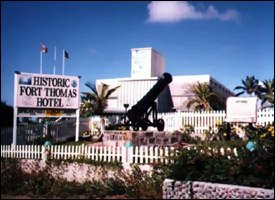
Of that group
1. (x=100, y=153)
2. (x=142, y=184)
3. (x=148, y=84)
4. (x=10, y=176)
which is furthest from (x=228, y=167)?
(x=148, y=84)

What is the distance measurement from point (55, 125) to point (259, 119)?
1108 cm

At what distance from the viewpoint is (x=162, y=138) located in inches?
668

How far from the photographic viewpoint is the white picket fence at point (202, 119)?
70.0 feet

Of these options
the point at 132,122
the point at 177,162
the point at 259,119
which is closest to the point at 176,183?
the point at 177,162

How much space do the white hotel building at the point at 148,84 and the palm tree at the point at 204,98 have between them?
7.15 ft

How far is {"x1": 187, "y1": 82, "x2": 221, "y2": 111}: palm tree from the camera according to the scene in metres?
30.6

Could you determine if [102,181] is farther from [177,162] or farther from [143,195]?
[177,162]

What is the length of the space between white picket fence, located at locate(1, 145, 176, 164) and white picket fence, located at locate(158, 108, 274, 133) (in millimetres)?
10848

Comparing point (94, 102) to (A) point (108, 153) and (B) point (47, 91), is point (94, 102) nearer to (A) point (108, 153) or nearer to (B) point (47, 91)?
(B) point (47, 91)

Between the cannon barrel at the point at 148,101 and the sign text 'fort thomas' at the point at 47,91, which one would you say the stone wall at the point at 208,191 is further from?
the cannon barrel at the point at 148,101

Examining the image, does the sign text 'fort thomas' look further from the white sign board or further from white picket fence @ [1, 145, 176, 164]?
the white sign board

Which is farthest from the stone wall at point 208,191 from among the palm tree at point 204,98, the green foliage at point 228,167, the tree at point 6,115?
the palm tree at point 204,98

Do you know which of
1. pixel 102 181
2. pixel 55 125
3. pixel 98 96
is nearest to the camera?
pixel 102 181

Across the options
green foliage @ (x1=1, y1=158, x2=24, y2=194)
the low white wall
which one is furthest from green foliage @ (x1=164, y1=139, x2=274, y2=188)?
green foliage @ (x1=1, y1=158, x2=24, y2=194)
